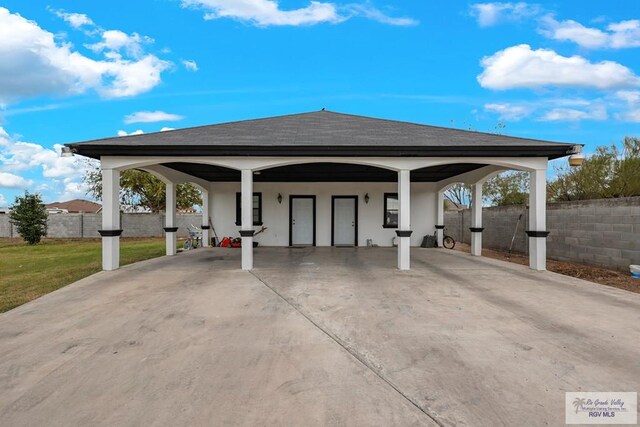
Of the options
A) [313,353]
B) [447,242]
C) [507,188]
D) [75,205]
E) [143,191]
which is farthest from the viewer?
[75,205]

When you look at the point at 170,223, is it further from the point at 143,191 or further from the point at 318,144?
the point at 143,191

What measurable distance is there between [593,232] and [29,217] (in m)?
22.6

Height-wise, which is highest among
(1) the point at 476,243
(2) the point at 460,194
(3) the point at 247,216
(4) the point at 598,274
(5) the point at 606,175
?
(2) the point at 460,194

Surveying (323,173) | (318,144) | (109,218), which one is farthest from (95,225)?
(318,144)

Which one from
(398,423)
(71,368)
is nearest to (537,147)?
(398,423)

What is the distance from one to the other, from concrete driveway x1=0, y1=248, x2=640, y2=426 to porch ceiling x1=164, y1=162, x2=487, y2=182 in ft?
17.1

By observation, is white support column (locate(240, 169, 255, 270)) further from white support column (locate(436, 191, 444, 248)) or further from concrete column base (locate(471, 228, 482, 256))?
white support column (locate(436, 191, 444, 248))

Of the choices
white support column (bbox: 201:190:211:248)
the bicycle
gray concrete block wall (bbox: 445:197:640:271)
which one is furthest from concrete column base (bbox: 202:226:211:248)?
gray concrete block wall (bbox: 445:197:640:271)

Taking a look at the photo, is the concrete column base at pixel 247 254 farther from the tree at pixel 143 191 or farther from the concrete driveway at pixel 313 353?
the tree at pixel 143 191

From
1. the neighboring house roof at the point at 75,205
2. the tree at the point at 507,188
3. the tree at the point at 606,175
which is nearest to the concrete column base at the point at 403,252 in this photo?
the tree at the point at 606,175

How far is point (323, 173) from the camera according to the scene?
12.6m

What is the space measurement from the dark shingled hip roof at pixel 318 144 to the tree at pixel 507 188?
1175 cm

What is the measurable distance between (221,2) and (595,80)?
18408mm

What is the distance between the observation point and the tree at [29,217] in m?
16.7
